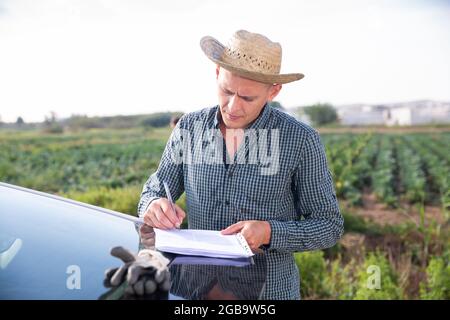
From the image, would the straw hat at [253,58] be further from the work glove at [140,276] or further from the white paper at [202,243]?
the work glove at [140,276]

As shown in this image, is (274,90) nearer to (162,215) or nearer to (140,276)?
(162,215)

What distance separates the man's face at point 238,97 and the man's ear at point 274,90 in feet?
0.15

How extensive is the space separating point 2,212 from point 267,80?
0.94m

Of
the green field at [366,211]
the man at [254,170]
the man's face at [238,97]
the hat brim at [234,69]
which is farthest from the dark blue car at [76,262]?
the green field at [366,211]

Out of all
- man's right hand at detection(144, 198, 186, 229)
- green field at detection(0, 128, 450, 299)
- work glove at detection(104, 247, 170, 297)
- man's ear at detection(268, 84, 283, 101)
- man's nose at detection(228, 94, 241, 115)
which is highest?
man's ear at detection(268, 84, 283, 101)

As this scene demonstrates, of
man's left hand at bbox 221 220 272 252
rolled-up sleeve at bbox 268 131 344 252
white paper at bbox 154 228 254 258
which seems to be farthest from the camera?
rolled-up sleeve at bbox 268 131 344 252

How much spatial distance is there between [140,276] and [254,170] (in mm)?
696

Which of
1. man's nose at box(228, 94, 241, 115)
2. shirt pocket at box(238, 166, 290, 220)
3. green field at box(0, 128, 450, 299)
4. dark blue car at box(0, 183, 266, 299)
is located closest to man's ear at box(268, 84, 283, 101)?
man's nose at box(228, 94, 241, 115)

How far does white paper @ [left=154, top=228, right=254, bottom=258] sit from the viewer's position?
1.53 m

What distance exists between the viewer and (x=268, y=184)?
184cm

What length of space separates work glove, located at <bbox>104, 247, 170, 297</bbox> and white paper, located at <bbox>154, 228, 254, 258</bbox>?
13 centimetres

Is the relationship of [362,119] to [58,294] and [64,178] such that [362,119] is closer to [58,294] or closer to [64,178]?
[64,178]

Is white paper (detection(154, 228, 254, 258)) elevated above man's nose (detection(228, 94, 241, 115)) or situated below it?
below

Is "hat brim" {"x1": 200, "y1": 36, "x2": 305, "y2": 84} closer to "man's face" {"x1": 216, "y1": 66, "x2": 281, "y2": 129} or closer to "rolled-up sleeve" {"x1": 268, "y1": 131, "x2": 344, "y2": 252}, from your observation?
"man's face" {"x1": 216, "y1": 66, "x2": 281, "y2": 129}
